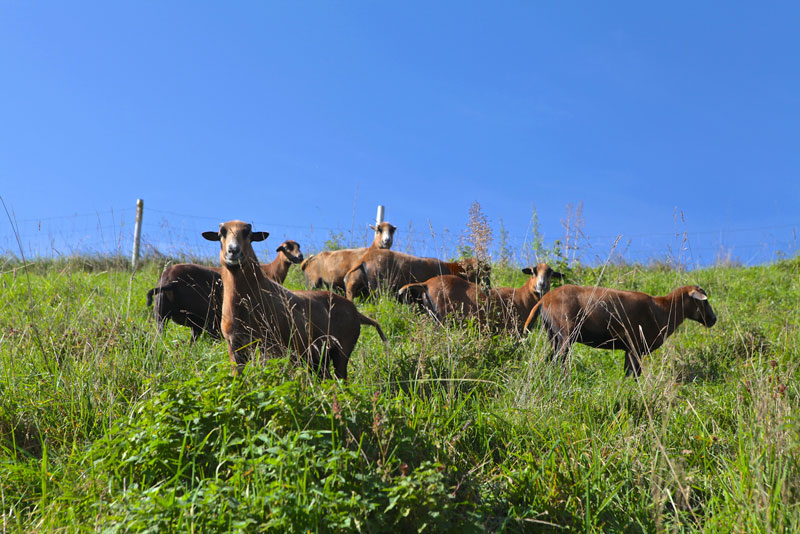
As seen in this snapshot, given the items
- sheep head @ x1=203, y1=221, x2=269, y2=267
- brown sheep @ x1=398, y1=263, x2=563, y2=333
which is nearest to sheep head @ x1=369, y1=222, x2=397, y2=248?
brown sheep @ x1=398, y1=263, x2=563, y2=333

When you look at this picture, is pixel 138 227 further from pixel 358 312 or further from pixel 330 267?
pixel 358 312

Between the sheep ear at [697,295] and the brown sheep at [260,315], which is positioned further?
the sheep ear at [697,295]

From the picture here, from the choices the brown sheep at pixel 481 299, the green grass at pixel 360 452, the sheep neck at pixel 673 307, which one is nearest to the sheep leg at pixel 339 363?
the green grass at pixel 360 452

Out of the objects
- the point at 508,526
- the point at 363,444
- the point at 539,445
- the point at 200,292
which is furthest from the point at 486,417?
the point at 200,292

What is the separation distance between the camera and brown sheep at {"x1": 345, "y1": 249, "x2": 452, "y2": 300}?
33.7ft

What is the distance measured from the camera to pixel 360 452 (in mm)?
2961

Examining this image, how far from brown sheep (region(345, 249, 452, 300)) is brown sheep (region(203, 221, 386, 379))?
447 cm

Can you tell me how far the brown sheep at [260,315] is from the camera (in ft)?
16.7

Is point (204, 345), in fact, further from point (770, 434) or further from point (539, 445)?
point (770, 434)

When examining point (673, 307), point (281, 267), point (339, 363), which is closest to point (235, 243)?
point (339, 363)

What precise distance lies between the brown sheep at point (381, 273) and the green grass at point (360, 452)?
486 centimetres

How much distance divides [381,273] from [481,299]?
3167 mm

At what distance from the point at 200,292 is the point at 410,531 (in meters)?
5.23

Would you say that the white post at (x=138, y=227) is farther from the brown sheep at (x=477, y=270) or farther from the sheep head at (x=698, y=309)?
the sheep head at (x=698, y=309)
